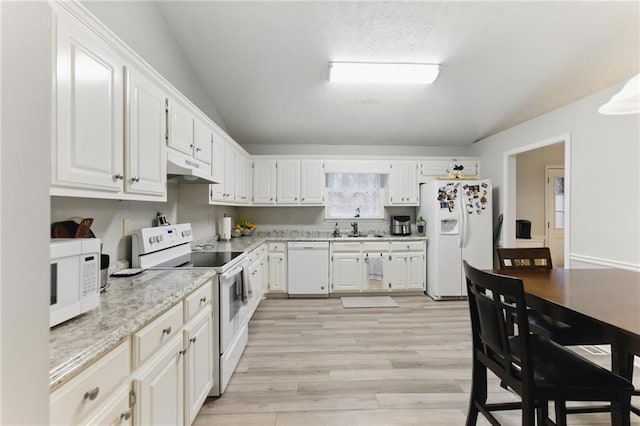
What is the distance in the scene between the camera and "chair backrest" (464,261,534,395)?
124 centimetres

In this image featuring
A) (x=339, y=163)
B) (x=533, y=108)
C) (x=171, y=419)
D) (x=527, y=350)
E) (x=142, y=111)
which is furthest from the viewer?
(x=339, y=163)

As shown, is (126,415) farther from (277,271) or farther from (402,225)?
(402,225)

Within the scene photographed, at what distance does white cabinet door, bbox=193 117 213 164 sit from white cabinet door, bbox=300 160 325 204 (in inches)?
77.5

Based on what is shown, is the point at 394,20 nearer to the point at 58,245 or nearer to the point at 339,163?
the point at 339,163

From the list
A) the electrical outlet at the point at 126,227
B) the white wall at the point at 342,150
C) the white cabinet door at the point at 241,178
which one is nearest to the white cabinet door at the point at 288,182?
the white wall at the point at 342,150

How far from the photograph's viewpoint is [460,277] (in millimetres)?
4180

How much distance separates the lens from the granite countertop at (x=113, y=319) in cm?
82

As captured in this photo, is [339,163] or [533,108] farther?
[339,163]

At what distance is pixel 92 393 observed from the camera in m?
0.88

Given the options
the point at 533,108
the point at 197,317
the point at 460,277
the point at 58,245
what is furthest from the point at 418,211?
the point at 58,245

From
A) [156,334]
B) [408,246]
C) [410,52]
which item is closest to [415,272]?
[408,246]

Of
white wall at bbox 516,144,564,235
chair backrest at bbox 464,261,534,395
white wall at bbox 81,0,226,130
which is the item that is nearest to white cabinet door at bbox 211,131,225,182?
white wall at bbox 81,0,226,130

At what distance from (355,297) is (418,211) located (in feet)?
5.98

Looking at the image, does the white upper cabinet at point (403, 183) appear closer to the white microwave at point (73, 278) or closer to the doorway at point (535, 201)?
the doorway at point (535, 201)
